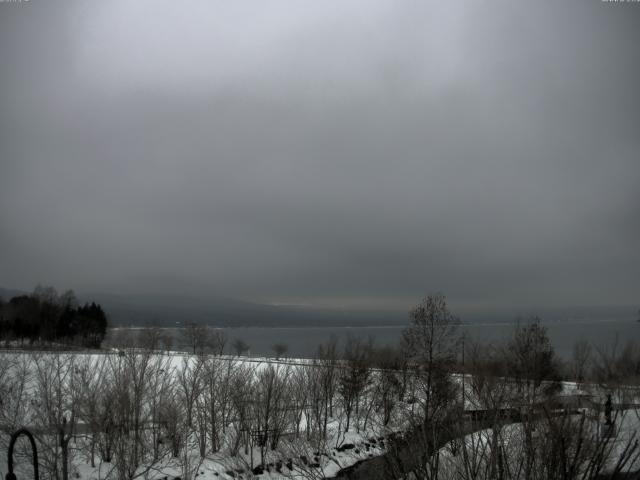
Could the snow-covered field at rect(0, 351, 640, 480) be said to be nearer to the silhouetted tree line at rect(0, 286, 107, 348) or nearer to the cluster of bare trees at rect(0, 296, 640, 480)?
the cluster of bare trees at rect(0, 296, 640, 480)

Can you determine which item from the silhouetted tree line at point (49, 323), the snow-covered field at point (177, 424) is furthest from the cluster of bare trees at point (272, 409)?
the silhouetted tree line at point (49, 323)

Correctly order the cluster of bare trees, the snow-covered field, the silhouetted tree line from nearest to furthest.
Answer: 1. the cluster of bare trees
2. the snow-covered field
3. the silhouetted tree line

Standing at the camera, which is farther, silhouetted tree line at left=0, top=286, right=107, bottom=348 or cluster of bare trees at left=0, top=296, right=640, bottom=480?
silhouetted tree line at left=0, top=286, right=107, bottom=348

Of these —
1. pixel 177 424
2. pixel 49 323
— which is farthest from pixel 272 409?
pixel 49 323

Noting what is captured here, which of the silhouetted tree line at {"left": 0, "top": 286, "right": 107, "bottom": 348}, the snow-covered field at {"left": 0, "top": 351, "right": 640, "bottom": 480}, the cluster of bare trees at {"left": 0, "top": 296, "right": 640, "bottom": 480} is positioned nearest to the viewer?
the cluster of bare trees at {"left": 0, "top": 296, "right": 640, "bottom": 480}

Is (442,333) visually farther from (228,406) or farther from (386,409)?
(228,406)

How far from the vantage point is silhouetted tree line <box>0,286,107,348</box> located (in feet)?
326

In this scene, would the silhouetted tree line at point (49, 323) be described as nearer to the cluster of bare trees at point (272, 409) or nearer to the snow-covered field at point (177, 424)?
the cluster of bare trees at point (272, 409)

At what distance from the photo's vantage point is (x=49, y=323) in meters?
106

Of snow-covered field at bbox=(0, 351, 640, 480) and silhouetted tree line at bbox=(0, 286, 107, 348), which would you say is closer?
snow-covered field at bbox=(0, 351, 640, 480)

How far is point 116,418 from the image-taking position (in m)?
29.9

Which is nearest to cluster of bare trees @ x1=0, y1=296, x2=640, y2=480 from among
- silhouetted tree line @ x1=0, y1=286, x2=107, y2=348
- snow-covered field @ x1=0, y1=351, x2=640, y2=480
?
snow-covered field @ x1=0, y1=351, x2=640, y2=480

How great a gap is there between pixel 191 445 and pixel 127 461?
5.49m

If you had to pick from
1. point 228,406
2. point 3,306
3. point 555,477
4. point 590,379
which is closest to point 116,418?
point 228,406
